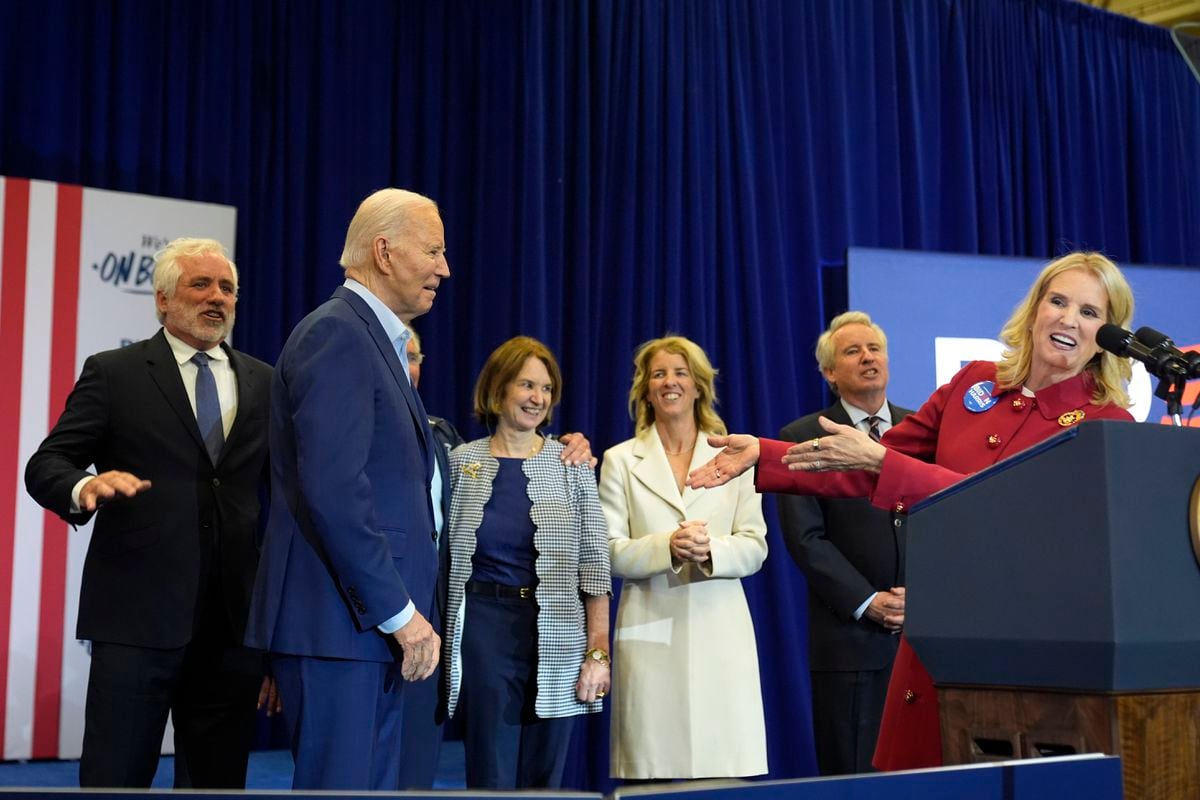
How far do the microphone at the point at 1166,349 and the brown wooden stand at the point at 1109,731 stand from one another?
49 centimetres

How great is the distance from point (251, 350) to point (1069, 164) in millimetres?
4573

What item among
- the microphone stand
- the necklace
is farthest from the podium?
the necklace

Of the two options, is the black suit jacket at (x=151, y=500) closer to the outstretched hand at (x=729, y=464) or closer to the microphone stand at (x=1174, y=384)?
the outstretched hand at (x=729, y=464)

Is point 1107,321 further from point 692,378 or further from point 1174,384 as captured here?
point 692,378

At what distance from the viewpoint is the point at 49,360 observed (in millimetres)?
4773

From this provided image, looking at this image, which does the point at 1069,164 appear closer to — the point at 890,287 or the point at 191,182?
the point at 890,287

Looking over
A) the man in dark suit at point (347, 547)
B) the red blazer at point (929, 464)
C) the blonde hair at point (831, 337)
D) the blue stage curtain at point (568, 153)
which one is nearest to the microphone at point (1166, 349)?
the red blazer at point (929, 464)

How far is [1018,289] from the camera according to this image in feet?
18.4

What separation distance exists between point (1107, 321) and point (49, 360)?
3.98m

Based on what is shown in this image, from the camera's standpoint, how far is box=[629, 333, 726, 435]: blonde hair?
12.7 feet

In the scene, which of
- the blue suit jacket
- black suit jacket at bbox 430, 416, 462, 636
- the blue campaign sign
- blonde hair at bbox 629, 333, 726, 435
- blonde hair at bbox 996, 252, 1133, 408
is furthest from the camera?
the blue campaign sign

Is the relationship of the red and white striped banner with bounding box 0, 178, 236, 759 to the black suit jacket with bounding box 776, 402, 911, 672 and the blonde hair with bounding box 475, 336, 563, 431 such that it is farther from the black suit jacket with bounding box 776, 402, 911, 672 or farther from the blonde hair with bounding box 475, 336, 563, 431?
the black suit jacket with bounding box 776, 402, 911, 672

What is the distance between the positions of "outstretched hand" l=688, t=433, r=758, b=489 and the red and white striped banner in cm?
307

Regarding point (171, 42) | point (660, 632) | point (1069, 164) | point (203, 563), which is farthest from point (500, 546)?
point (1069, 164)
